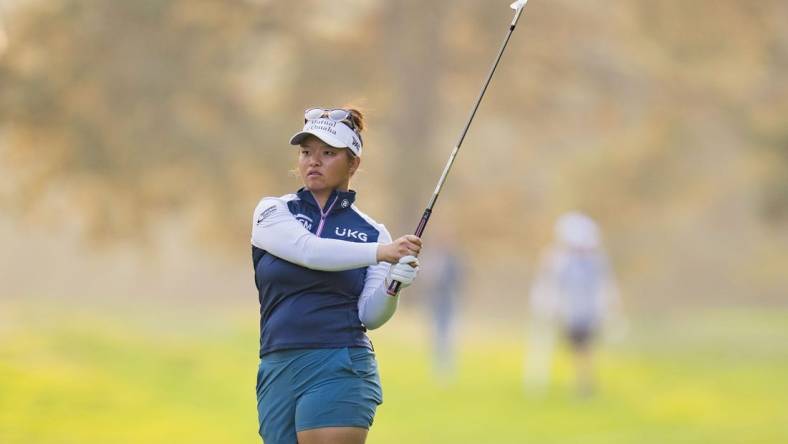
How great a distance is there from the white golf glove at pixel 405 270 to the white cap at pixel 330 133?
1.83ft

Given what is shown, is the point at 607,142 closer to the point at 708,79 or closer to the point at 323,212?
the point at 708,79

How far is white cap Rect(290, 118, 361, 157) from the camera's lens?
18.0ft

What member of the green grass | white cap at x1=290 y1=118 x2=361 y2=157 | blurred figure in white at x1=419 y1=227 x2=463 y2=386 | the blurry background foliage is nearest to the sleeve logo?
white cap at x1=290 y1=118 x2=361 y2=157

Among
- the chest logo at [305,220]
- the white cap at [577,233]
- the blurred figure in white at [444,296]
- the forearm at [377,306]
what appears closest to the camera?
the forearm at [377,306]

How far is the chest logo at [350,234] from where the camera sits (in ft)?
17.9

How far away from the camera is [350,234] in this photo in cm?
548

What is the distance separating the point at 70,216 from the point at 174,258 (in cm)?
1817

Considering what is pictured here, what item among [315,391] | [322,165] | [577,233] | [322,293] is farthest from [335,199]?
[577,233]

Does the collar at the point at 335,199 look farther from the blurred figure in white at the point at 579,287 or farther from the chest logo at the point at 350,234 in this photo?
the blurred figure in white at the point at 579,287

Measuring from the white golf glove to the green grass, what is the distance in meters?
9.55

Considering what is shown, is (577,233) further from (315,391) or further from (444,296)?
(315,391)

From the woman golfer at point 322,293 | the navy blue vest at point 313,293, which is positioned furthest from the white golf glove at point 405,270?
the navy blue vest at point 313,293

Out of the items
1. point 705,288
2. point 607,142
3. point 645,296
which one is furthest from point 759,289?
point 607,142

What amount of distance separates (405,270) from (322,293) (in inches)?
14.1
